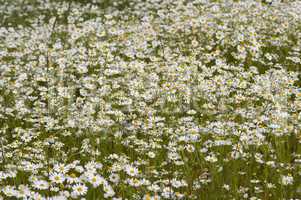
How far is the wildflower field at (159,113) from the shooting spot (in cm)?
Result: 445

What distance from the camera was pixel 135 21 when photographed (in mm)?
10594

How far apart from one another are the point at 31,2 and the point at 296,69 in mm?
8425

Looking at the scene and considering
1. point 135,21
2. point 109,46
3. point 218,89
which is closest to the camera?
point 218,89

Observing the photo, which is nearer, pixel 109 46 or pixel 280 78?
pixel 280 78

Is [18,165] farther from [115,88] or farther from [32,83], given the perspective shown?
[32,83]

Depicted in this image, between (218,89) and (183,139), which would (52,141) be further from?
(218,89)

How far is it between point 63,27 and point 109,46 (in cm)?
224

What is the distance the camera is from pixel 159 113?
20.3 feet

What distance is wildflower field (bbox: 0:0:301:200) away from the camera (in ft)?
14.6

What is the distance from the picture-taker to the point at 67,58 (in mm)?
8188

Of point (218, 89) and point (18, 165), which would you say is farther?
point (218, 89)

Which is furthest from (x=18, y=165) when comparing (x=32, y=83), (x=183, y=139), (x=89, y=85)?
(x=32, y=83)

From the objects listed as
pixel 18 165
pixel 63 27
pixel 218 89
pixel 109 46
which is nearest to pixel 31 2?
pixel 63 27

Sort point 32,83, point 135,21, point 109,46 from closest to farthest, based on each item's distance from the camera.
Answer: point 32,83 → point 109,46 → point 135,21
